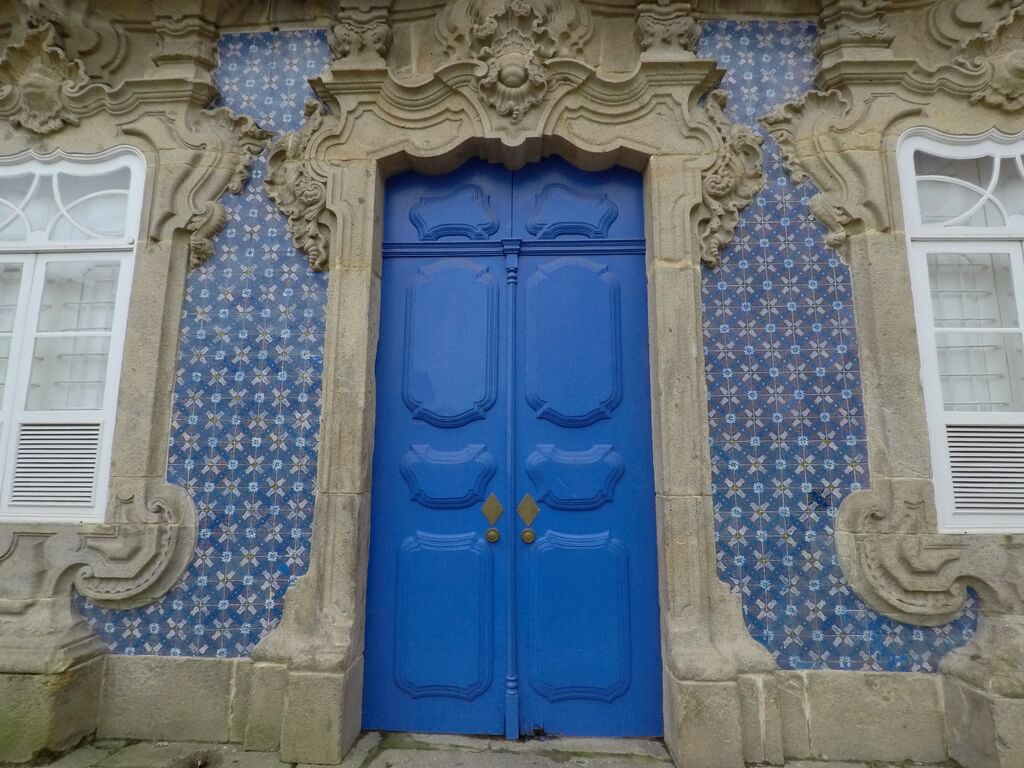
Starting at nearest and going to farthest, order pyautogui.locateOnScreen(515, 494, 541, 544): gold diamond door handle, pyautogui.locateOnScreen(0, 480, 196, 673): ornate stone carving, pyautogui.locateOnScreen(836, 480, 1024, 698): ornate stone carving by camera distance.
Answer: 1. pyautogui.locateOnScreen(836, 480, 1024, 698): ornate stone carving
2. pyautogui.locateOnScreen(0, 480, 196, 673): ornate stone carving
3. pyautogui.locateOnScreen(515, 494, 541, 544): gold diamond door handle

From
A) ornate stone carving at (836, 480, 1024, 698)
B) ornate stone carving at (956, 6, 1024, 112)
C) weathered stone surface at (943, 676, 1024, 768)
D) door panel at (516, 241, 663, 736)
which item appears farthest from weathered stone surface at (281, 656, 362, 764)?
ornate stone carving at (956, 6, 1024, 112)

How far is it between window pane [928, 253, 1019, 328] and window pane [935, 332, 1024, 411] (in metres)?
0.08

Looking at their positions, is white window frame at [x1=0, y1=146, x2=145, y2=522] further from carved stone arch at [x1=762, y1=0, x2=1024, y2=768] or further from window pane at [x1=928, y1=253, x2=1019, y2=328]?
window pane at [x1=928, y1=253, x2=1019, y2=328]

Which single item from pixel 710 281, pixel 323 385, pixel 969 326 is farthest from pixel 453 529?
pixel 969 326

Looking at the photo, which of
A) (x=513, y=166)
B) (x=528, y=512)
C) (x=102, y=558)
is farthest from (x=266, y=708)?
(x=513, y=166)

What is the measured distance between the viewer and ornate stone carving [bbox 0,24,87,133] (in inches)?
135

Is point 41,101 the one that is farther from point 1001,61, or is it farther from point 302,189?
point 1001,61

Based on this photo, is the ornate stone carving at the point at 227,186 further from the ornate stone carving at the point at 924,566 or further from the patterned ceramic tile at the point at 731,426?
the ornate stone carving at the point at 924,566

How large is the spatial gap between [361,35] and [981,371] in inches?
146

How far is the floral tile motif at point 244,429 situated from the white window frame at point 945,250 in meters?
3.06

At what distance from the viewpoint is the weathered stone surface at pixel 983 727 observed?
2.42 metres

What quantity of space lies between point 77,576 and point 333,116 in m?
2.74

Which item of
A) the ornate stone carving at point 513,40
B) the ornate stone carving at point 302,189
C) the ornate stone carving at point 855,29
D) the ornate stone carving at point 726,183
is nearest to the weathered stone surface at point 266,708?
the ornate stone carving at point 302,189

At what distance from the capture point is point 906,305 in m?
3.02
